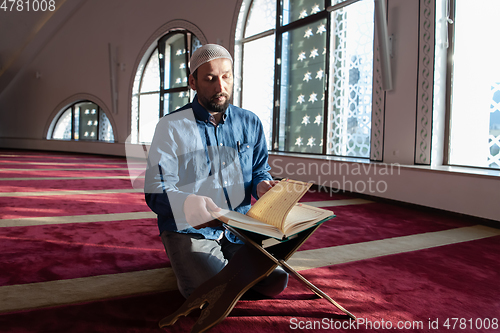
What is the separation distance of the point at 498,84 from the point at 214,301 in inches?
136

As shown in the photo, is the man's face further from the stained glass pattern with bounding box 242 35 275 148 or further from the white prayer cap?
the stained glass pattern with bounding box 242 35 275 148

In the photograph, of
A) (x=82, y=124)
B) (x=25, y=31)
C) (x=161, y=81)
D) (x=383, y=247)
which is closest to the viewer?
(x=383, y=247)

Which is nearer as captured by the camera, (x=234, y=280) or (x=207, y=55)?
(x=234, y=280)

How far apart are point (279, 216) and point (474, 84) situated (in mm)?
3355

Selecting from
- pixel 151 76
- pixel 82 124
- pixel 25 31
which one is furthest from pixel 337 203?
pixel 25 31

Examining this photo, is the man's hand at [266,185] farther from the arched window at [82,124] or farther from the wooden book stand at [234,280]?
the arched window at [82,124]

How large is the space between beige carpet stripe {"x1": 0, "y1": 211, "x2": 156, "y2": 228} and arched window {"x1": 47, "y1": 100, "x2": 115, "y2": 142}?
8.20 meters

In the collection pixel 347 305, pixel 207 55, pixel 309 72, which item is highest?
pixel 309 72

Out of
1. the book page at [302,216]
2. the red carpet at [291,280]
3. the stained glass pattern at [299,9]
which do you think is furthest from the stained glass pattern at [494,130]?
the book page at [302,216]

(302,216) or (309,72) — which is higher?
(309,72)

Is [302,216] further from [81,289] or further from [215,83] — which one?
[81,289]

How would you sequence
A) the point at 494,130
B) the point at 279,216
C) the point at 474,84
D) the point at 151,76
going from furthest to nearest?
the point at 151,76, the point at 474,84, the point at 494,130, the point at 279,216

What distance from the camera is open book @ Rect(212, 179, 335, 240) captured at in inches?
40.8

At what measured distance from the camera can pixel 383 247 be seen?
2.32 metres
